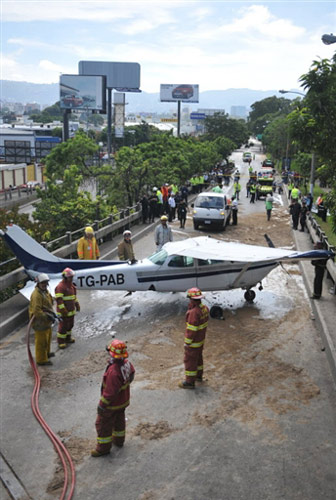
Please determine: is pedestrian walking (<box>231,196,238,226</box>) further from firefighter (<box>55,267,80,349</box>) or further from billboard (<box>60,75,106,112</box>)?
billboard (<box>60,75,106,112</box>)

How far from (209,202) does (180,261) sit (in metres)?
13.5

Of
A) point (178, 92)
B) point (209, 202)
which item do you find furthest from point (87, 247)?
point (178, 92)

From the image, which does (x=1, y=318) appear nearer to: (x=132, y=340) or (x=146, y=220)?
(x=132, y=340)

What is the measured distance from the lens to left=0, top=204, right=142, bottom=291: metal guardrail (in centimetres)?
1264

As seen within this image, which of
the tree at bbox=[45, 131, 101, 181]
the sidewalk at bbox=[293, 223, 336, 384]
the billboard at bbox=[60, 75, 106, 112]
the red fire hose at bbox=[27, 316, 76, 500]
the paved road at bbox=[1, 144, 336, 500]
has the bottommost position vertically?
the paved road at bbox=[1, 144, 336, 500]

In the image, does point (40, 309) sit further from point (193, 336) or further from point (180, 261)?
point (180, 261)

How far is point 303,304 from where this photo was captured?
45.9ft

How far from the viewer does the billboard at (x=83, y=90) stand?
4171 inches

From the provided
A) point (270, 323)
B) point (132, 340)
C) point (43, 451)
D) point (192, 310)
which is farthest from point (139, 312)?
point (43, 451)

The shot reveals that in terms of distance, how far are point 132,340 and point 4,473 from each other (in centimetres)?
479

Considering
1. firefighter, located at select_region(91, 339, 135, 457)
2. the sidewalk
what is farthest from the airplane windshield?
firefighter, located at select_region(91, 339, 135, 457)

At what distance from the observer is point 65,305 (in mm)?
10750

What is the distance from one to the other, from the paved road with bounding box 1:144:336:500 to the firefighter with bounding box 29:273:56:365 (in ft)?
1.07

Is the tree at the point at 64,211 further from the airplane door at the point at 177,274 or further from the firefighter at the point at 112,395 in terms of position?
the firefighter at the point at 112,395
